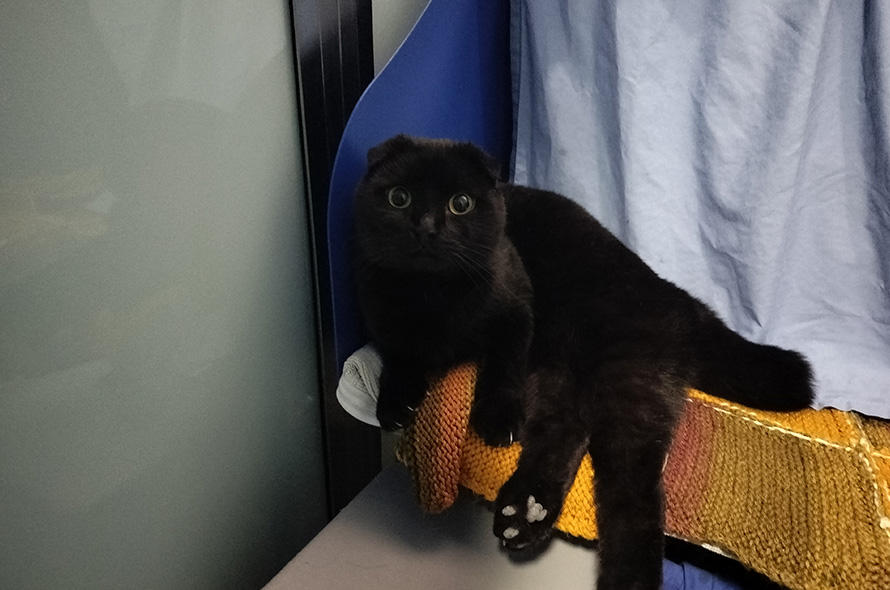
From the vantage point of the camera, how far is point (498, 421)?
762 millimetres

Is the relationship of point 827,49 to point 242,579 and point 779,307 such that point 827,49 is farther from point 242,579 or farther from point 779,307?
point 242,579

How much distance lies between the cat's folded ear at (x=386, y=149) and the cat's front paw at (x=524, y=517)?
473 mm

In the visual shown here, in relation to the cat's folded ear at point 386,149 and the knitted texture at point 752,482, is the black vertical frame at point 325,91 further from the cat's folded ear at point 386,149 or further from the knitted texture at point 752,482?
the knitted texture at point 752,482

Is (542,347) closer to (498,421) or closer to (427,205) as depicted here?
(498,421)

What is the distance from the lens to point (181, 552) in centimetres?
93

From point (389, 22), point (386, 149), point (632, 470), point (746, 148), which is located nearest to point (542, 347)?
point (632, 470)

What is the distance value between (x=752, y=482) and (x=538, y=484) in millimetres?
276

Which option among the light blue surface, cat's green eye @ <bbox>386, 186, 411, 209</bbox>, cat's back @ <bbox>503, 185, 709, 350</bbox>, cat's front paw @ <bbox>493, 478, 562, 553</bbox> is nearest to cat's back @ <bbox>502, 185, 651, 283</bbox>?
cat's back @ <bbox>503, 185, 709, 350</bbox>

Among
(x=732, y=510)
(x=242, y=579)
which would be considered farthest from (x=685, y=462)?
(x=242, y=579)

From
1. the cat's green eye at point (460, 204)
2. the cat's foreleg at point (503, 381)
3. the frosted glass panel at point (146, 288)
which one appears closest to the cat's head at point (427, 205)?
the cat's green eye at point (460, 204)

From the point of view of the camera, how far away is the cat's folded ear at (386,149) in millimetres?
803

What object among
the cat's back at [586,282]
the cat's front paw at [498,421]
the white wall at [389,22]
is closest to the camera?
the cat's front paw at [498,421]

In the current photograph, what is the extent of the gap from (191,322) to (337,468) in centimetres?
47

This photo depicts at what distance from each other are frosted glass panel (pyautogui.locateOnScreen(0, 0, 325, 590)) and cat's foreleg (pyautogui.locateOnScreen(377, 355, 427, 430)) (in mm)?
266
